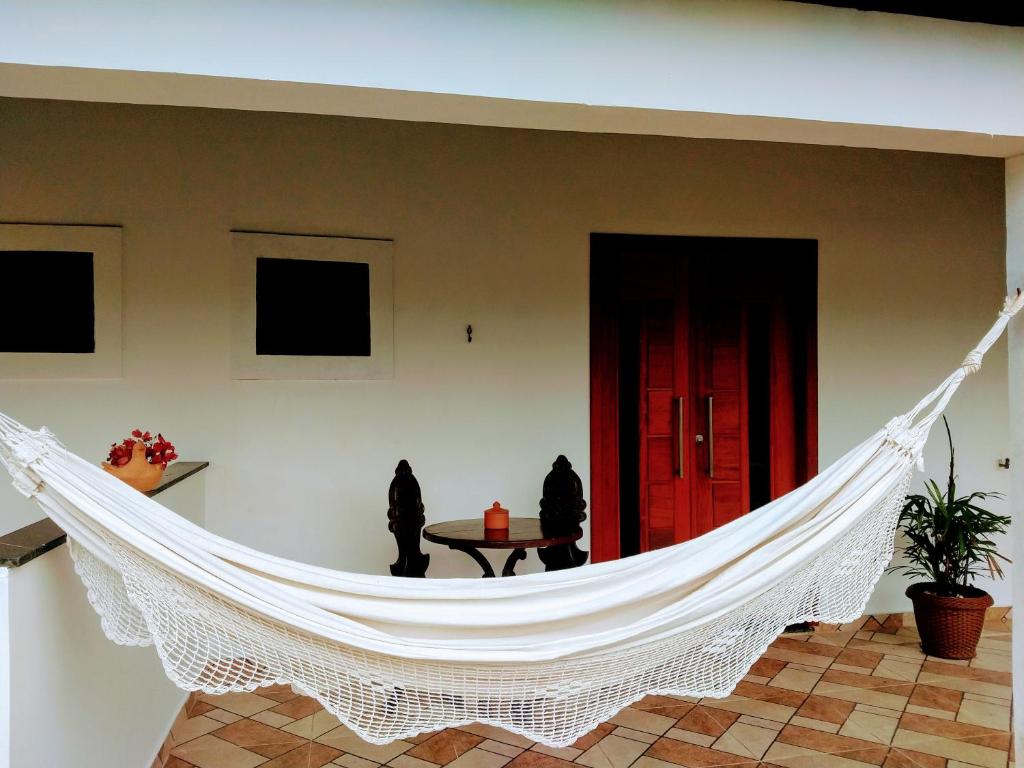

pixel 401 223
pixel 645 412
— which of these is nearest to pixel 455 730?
pixel 645 412

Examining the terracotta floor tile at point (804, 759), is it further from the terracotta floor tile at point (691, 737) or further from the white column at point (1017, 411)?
the white column at point (1017, 411)

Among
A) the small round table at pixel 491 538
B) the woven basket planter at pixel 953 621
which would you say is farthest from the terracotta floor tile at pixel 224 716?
the woven basket planter at pixel 953 621

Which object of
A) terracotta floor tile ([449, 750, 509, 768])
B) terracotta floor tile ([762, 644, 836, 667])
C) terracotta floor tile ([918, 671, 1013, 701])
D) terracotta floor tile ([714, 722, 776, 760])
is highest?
terracotta floor tile ([714, 722, 776, 760])

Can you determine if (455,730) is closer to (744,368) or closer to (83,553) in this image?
(83,553)

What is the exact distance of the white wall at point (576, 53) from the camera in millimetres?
1664

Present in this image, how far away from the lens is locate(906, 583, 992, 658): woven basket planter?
3688 mm

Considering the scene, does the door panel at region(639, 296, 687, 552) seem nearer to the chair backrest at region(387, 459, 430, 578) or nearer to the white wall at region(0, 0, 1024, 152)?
the chair backrest at region(387, 459, 430, 578)

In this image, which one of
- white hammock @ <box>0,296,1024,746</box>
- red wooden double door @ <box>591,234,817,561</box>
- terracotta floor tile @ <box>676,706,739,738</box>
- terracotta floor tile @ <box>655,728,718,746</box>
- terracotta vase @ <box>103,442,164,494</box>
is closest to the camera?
white hammock @ <box>0,296,1024,746</box>

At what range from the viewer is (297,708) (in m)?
3.20

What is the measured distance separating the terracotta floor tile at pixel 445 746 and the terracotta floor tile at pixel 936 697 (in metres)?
1.70

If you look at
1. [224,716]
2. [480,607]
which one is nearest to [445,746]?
[224,716]

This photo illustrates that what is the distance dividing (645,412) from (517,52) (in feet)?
8.29

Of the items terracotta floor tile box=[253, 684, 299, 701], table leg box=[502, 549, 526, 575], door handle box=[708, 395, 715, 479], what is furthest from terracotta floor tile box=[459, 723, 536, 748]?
door handle box=[708, 395, 715, 479]

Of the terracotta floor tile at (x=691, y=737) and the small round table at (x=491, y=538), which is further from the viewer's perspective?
the small round table at (x=491, y=538)
